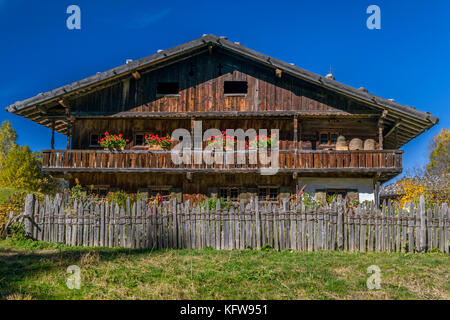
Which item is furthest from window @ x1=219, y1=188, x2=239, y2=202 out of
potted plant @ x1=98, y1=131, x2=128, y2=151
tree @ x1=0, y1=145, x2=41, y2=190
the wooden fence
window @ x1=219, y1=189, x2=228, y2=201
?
tree @ x1=0, y1=145, x2=41, y2=190

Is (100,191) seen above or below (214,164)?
below

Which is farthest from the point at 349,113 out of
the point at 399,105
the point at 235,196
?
the point at 235,196

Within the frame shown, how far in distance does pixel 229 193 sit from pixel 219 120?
12.4ft

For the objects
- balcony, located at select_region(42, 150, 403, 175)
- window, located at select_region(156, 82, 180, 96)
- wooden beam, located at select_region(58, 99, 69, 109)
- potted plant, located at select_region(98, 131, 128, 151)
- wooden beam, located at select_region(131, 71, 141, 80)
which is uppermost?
wooden beam, located at select_region(131, 71, 141, 80)

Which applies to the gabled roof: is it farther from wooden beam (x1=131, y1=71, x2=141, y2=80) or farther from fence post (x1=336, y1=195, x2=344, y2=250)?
fence post (x1=336, y1=195, x2=344, y2=250)

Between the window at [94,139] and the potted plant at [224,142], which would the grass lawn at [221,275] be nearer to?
the potted plant at [224,142]

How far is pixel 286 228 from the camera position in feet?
39.5

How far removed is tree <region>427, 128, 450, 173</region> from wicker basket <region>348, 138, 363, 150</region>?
32.3m

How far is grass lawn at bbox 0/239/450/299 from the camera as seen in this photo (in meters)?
7.49

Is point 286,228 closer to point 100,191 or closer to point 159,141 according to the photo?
point 159,141

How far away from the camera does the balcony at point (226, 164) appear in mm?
19062

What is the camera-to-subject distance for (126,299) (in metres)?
7.10

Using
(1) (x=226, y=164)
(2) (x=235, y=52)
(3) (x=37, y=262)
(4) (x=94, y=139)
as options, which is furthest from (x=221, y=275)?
(4) (x=94, y=139)

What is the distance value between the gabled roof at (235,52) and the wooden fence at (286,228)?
8.19 meters
